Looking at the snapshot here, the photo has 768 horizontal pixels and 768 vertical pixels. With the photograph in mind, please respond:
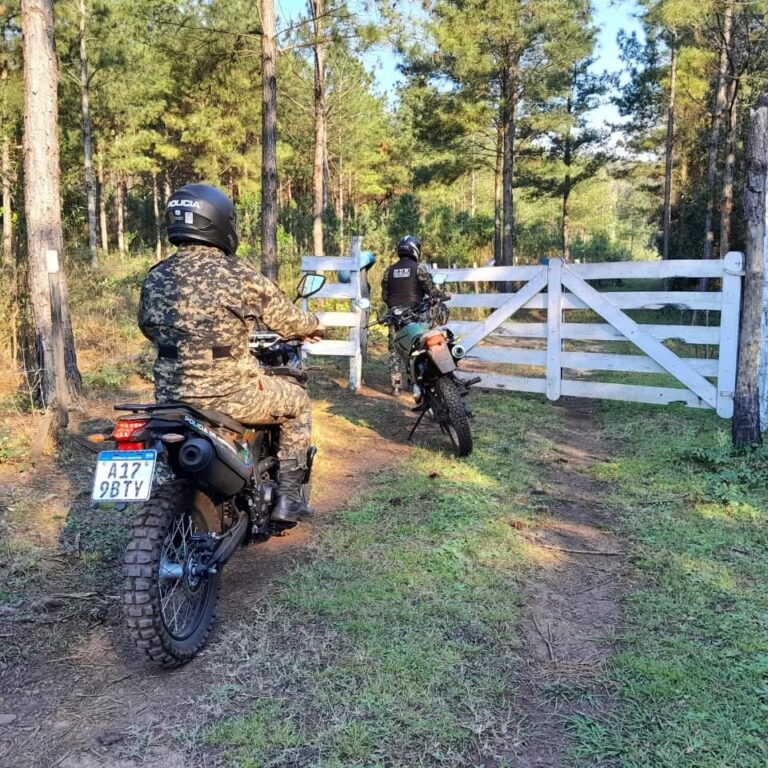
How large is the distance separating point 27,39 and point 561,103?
20.6 meters

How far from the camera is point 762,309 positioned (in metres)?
5.60

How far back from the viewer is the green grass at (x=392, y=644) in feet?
7.80

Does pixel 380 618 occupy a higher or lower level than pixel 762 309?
lower

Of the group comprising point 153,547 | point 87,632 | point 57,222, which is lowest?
point 87,632

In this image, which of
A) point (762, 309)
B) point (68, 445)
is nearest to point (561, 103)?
point (762, 309)

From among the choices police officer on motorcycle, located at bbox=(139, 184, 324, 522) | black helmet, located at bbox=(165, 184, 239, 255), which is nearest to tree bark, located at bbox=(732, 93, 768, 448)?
police officer on motorcycle, located at bbox=(139, 184, 324, 522)

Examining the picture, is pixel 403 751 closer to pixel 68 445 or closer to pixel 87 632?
pixel 87 632

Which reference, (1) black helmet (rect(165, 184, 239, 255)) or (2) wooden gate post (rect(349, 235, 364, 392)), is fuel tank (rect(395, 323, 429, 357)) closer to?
(2) wooden gate post (rect(349, 235, 364, 392))

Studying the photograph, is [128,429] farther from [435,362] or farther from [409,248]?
[409,248]

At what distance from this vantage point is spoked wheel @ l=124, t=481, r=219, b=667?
2.68 m

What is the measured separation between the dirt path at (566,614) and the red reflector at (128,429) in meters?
1.85

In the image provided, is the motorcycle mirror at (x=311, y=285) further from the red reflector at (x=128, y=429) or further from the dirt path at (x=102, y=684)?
the dirt path at (x=102, y=684)

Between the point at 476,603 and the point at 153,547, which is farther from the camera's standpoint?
the point at 476,603

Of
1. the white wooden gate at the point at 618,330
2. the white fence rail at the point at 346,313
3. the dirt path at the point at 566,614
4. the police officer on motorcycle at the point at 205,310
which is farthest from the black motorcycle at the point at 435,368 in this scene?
the police officer on motorcycle at the point at 205,310
